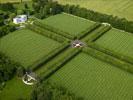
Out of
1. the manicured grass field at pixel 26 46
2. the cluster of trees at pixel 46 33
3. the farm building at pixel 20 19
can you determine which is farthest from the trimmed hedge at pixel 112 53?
the farm building at pixel 20 19

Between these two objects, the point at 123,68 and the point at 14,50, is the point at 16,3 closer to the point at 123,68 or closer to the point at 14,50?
the point at 14,50

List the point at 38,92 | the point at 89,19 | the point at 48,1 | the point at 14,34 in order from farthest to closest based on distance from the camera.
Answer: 1. the point at 48,1
2. the point at 89,19
3. the point at 14,34
4. the point at 38,92

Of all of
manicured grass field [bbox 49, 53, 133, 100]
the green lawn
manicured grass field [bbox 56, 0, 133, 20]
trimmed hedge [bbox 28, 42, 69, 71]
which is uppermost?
manicured grass field [bbox 56, 0, 133, 20]

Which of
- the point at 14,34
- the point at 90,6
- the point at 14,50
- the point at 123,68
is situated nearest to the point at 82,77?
the point at 123,68

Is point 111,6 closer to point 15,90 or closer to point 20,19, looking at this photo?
point 20,19

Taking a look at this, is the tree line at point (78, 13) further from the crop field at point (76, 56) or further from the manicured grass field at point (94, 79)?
the manicured grass field at point (94, 79)

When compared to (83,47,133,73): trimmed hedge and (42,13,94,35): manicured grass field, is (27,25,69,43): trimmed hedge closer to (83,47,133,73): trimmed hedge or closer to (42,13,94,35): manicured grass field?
(42,13,94,35): manicured grass field

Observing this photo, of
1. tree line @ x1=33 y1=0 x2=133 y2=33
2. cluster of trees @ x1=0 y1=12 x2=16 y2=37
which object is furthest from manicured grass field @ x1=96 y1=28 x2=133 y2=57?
cluster of trees @ x1=0 y1=12 x2=16 y2=37

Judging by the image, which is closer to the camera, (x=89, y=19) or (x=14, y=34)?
(x=14, y=34)
